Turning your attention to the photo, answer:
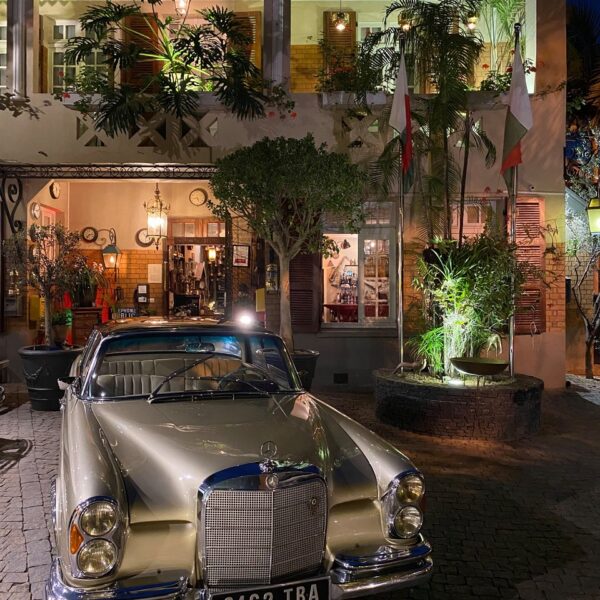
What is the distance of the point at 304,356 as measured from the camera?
845 cm

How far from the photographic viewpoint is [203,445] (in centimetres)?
318

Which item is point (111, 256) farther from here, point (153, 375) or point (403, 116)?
point (153, 375)

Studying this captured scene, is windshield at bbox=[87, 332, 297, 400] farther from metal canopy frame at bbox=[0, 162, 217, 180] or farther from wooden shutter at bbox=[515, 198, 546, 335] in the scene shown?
wooden shutter at bbox=[515, 198, 546, 335]

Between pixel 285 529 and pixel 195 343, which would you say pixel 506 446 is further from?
pixel 285 529

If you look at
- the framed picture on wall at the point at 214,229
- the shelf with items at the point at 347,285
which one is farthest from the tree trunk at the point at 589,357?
the framed picture on wall at the point at 214,229

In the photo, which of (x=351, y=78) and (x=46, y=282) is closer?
(x=46, y=282)

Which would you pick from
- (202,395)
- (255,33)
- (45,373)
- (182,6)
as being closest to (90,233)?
(182,6)

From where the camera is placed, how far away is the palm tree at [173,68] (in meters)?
9.78

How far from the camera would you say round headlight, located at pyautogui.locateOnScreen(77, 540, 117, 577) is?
2.70 m

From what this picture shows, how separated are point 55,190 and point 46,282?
4719 millimetres

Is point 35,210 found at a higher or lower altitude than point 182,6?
lower

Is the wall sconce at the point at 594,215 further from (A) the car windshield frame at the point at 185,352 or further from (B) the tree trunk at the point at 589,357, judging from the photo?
(A) the car windshield frame at the point at 185,352

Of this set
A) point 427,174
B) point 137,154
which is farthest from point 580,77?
point 137,154

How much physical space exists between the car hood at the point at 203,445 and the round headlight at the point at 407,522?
16cm
